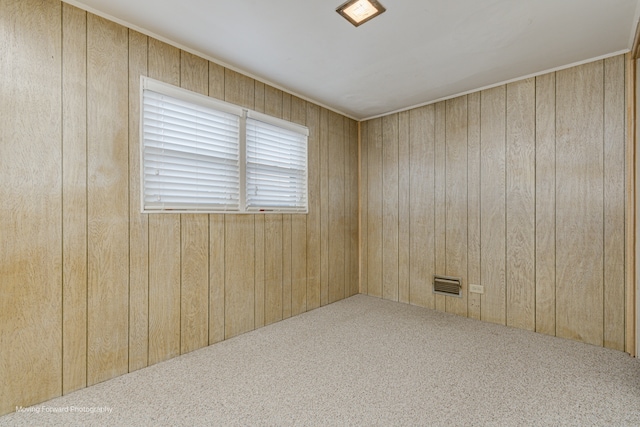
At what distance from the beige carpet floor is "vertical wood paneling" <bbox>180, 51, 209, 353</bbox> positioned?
6.4 inches

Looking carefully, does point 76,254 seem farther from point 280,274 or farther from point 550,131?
point 550,131

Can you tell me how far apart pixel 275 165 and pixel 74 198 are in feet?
5.11

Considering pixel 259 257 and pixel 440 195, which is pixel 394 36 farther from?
pixel 259 257

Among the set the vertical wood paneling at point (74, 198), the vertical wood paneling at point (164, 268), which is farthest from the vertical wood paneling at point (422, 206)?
the vertical wood paneling at point (74, 198)

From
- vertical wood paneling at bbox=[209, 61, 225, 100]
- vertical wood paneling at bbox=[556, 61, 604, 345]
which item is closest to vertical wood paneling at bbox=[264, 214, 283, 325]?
vertical wood paneling at bbox=[209, 61, 225, 100]

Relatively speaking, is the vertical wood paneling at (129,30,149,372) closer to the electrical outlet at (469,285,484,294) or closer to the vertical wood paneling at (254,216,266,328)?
the vertical wood paneling at (254,216,266,328)

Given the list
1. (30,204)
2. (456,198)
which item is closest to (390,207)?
(456,198)

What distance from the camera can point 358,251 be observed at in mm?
3898

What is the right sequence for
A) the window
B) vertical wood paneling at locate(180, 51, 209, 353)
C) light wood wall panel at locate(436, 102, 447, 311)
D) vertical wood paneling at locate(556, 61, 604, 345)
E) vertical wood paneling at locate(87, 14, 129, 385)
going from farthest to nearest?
light wood wall panel at locate(436, 102, 447, 311)
vertical wood paneling at locate(556, 61, 604, 345)
vertical wood paneling at locate(180, 51, 209, 353)
the window
vertical wood paneling at locate(87, 14, 129, 385)

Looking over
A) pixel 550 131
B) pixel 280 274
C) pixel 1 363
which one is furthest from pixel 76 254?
pixel 550 131

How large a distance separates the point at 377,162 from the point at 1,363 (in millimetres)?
3502

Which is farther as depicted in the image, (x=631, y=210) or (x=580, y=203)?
(x=580, y=203)

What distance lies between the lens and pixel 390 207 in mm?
3609

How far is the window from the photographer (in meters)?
2.08
